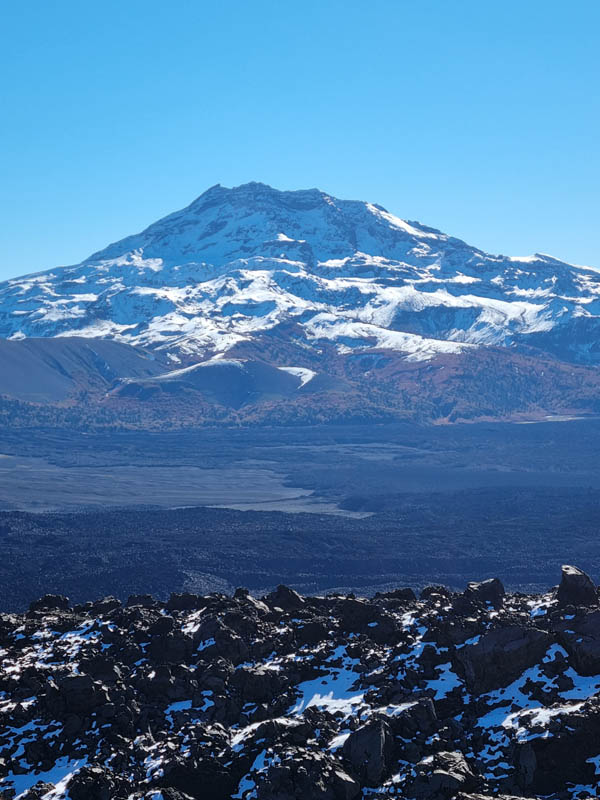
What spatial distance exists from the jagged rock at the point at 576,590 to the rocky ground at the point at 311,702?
0.06 m

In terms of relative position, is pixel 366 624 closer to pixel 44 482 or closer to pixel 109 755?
pixel 109 755

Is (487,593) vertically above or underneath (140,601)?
above

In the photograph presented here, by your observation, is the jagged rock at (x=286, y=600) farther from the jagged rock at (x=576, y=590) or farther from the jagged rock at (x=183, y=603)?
the jagged rock at (x=576, y=590)

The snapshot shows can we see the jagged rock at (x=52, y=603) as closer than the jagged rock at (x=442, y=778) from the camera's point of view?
No

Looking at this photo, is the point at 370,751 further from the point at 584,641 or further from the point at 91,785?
the point at 584,641

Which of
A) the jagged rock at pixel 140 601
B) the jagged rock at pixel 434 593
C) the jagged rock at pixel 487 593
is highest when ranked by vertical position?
the jagged rock at pixel 487 593

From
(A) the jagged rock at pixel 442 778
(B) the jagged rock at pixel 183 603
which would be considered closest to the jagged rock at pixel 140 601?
(B) the jagged rock at pixel 183 603

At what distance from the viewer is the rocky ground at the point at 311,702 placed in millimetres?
27719

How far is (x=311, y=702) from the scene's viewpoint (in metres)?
32.7

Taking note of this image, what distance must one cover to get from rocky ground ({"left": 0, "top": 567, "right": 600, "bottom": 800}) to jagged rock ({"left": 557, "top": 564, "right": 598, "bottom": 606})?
0.18ft

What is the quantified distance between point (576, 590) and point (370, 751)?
48.9 ft

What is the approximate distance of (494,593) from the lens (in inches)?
1673

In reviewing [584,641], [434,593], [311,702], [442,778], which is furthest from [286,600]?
[442,778]

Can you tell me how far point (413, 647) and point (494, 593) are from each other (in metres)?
8.16
